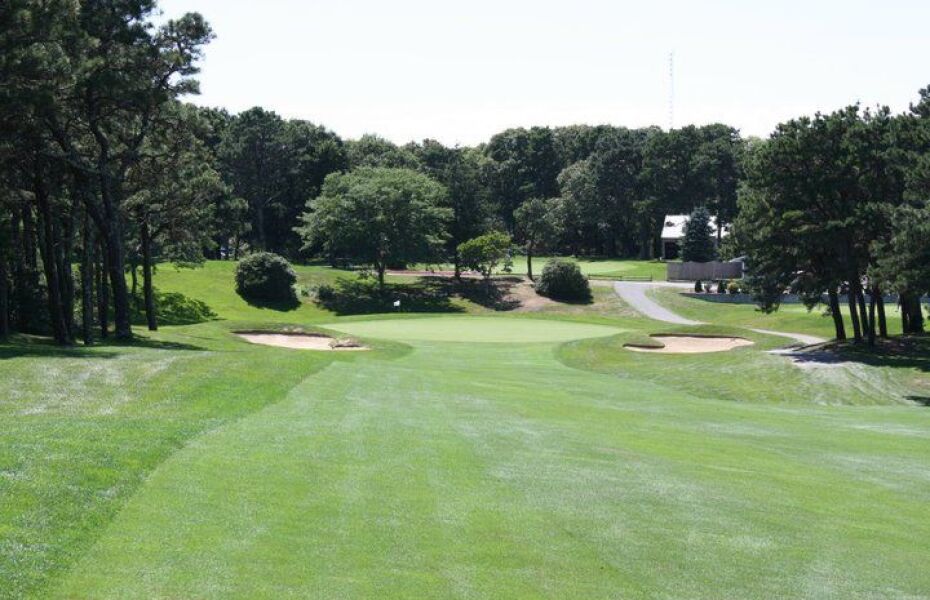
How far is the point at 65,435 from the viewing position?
51.4ft

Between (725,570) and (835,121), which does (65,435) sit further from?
(835,121)

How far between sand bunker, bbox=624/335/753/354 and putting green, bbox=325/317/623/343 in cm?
731

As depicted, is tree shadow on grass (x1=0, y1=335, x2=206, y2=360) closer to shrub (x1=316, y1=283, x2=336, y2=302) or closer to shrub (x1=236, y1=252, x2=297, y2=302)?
shrub (x1=236, y1=252, x2=297, y2=302)

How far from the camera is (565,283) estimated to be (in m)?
93.0

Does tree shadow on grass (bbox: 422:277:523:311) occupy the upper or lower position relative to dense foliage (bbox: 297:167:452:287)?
lower

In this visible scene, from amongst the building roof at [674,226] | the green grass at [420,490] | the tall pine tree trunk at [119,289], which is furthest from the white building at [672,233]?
the green grass at [420,490]

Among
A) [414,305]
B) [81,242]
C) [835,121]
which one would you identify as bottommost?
[414,305]

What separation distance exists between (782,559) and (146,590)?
24.3 ft

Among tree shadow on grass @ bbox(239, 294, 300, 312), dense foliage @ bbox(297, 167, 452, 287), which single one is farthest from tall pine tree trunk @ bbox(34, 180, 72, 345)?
dense foliage @ bbox(297, 167, 452, 287)

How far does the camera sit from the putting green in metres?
59.6

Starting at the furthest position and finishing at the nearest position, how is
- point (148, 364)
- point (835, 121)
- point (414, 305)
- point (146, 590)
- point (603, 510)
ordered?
point (414, 305) < point (835, 121) < point (148, 364) < point (603, 510) < point (146, 590)

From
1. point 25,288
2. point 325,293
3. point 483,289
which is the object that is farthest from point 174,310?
point 483,289

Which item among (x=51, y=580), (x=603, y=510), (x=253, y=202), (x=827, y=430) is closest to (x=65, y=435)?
(x=51, y=580)

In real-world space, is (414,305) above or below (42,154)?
below
